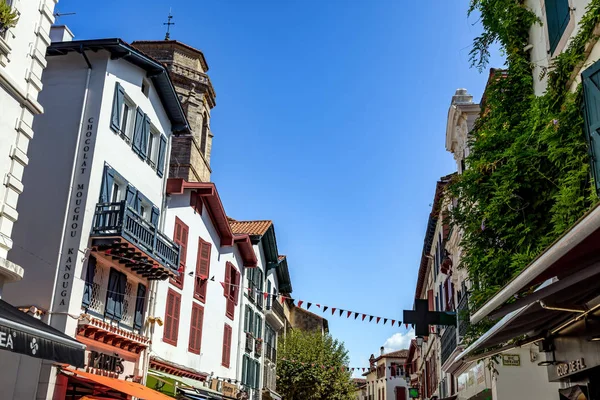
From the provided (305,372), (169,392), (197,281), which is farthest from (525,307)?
(305,372)

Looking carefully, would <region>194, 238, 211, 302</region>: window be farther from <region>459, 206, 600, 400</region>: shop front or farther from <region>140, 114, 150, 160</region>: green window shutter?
<region>459, 206, 600, 400</region>: shop front

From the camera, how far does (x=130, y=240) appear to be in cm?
1655

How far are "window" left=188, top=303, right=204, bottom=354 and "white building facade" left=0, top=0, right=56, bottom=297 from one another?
14448 mm

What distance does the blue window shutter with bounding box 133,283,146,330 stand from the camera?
1917 centimetres

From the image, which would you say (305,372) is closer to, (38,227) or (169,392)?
(169,392)

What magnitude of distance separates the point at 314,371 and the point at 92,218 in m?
33.6

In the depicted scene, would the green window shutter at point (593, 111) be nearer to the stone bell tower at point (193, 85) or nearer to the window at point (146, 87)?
the window at point (146, 87)

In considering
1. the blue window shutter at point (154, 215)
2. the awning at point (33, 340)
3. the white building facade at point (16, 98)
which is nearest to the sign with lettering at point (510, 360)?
the awning at point (33, 340)

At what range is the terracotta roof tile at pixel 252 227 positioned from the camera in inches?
1484

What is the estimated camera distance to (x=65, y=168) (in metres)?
16.3

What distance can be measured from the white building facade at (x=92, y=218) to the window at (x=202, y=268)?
20.6 ft

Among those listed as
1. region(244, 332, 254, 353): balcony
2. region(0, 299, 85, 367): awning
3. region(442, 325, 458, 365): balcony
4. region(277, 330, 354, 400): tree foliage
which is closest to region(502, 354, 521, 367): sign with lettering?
region(442, 325, 458, 365): balcony

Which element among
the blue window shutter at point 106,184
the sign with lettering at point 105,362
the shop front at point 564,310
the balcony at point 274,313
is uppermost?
the balcony at point 274,313

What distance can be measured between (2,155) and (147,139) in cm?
953
